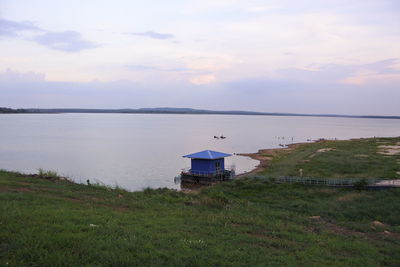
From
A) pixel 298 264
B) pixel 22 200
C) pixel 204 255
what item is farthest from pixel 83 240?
pixel 22 200

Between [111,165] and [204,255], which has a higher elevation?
[204,255]

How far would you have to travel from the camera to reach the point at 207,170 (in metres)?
36.2

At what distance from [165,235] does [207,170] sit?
27982 mm

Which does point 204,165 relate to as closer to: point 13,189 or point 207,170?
point 207,170

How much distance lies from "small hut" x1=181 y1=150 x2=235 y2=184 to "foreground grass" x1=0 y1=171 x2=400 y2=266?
20.8m

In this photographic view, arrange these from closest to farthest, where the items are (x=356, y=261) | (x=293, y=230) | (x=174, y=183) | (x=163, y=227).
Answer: (x=356, y=261) → (x=163, y=227) → (x=293, y=230) → (x=174, y=183)

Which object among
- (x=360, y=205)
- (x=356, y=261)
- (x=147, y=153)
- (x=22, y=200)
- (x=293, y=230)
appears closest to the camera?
(x=356, y=261)

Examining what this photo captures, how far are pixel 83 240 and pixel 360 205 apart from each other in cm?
1605

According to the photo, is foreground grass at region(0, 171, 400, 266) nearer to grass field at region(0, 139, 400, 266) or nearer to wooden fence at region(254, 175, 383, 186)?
grass field at region(0, 139, 400, 266)

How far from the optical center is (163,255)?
684 cm

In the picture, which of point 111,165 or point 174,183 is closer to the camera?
point 174,183

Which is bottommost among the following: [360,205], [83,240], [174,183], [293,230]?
[174,183]

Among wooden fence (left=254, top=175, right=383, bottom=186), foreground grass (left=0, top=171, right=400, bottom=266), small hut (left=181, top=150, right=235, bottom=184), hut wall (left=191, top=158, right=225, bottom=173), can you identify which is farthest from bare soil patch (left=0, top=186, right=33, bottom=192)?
hut wall (left=191, top=158, right=225, bottom=173)

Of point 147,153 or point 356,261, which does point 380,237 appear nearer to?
point 356,261
